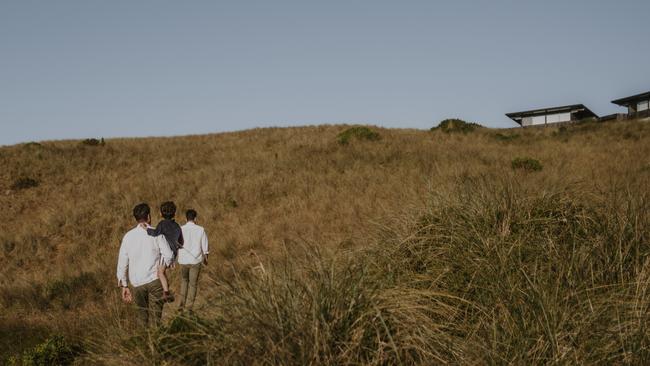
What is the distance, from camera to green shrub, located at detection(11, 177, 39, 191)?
804 inches

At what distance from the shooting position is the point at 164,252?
6332 mm

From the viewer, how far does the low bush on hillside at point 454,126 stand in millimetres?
29219

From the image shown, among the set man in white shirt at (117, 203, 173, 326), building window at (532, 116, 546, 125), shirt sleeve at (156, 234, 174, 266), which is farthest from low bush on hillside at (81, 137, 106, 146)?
building window at (532, 116, 546, 125)

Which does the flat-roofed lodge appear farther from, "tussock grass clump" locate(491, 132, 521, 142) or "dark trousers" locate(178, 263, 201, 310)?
"dark trousers" locate(178, 263, 201, 310)

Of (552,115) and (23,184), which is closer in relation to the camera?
(23,184)

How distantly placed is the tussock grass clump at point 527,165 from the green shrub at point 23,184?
21157 mm

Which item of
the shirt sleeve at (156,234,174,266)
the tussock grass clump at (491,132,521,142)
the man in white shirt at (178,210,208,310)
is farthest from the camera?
the tussock grass clump at (491,132,521,142)

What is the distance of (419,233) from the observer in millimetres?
5559

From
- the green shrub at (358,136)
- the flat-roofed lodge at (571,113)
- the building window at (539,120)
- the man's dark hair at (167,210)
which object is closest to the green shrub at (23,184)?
the green shrub at (358,136)

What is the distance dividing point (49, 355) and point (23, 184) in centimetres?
1839

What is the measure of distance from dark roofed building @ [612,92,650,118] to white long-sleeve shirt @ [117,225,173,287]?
163 feet

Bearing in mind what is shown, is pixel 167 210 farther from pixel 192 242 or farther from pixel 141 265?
pixel 192 242

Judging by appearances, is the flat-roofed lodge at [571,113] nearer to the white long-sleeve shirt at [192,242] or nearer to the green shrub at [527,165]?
the green shrub at [527,165]

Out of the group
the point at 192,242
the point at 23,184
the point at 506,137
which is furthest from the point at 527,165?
the point at 23,184
